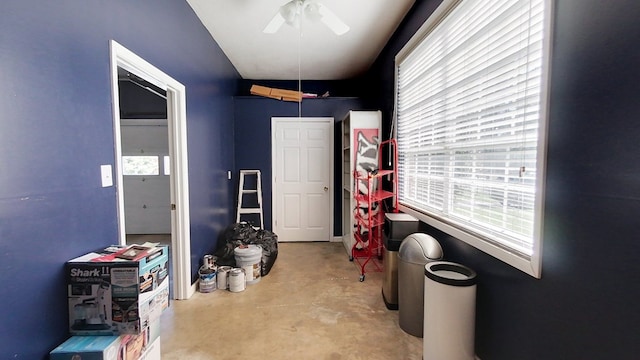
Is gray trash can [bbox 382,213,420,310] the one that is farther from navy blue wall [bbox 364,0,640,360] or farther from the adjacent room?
navy blue wall [bbox 364,0,640,360]

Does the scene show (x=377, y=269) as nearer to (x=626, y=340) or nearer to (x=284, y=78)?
(x=626, y=340)

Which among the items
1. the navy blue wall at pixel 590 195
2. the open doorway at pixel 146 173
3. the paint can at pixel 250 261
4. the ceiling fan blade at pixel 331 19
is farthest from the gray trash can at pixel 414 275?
the open doorway at pixel 146 173

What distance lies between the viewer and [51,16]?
119 centimetres

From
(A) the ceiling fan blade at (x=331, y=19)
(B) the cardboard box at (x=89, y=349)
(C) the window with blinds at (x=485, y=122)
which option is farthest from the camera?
(A) the ceiling fan blade at (x=331, y=19)

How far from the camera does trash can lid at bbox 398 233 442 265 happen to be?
199 centimetres

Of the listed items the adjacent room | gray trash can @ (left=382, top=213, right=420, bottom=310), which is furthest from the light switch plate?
gray trash can @ (left=382, top=213, right=420, bottom=310)

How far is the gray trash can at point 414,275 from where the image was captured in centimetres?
199

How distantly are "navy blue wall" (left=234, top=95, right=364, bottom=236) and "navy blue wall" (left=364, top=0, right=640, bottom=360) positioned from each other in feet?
11.4

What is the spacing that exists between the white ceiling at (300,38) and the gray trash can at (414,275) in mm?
2295

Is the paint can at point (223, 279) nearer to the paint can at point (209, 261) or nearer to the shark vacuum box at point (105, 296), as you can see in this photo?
the paint can at point (209, 261)

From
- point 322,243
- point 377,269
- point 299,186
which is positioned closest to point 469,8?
point 377,269

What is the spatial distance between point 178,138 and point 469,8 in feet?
8.36

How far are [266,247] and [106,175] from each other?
2.07 meters

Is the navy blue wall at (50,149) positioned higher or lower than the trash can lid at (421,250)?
higher
